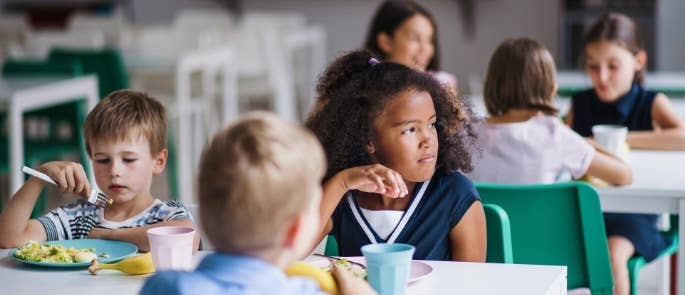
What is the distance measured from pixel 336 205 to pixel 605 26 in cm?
150

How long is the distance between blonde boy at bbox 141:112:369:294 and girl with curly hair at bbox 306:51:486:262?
2.55 feet

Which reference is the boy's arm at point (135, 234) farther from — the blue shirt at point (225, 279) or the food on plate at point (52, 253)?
the blue shirt at point (225, 279)

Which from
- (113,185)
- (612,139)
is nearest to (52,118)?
(612,139)

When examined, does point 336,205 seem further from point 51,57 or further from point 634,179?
point 51,57

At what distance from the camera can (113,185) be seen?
6.55 ft

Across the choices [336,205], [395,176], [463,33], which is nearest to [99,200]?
[336,205]

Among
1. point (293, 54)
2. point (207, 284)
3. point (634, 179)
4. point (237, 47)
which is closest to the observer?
point (207, 284)

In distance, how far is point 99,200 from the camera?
1956 millimetres

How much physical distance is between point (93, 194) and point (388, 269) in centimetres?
68

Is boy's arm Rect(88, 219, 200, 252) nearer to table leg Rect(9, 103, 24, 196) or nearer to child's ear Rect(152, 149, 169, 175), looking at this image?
child's ear Rect(152, 149, 169, 175)

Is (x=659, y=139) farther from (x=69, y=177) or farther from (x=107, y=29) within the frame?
(x=107, y=29)

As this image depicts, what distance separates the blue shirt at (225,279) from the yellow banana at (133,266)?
560 mm

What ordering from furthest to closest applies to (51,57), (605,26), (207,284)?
(51,57) < (605,26) < (207,284)

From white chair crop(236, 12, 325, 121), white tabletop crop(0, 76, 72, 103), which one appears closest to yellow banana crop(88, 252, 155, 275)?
white tabletop crop(0, 76, 72, 103)
